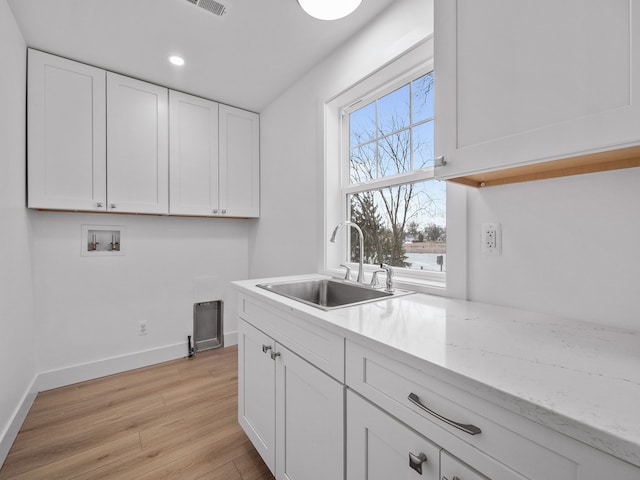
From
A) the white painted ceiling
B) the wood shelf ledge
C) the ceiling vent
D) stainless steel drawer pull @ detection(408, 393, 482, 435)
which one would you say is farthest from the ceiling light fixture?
stainless steel drawer pull @ detection(408, 393, 482, 435)

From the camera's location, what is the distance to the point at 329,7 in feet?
4.99

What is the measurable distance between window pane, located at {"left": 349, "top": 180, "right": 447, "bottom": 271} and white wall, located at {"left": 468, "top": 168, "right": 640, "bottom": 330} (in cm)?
36

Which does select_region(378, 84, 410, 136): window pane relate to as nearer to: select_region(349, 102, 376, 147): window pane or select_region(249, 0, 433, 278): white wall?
select_region(349, 102, 376, 147): window pane

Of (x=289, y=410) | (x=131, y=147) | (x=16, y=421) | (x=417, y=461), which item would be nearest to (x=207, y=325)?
(x=16, y=421)

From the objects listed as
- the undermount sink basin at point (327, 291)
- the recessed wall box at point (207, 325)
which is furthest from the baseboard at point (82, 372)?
the undermount sink basin at point (327, 291)

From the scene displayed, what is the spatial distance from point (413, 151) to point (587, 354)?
→ 50.7 inches

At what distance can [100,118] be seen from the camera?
7.50 ft

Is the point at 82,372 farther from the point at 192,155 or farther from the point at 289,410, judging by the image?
the point at 289,410

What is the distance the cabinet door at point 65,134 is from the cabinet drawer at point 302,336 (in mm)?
1676

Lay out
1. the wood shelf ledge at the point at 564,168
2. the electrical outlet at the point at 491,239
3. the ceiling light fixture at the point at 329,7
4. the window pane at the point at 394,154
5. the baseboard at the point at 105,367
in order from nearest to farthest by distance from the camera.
A: the wood shelf ledge at the point at 564,168
the electrical outlet at the point at 491,239
the ceiling light fixture at the point at 329,7
the window pane at the point at 394,154
the baseboard at the point at 105,367

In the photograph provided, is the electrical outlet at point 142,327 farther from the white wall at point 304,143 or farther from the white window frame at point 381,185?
the white window frame at point 381,185

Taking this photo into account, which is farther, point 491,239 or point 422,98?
point 422,98

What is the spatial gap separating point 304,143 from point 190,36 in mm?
1013

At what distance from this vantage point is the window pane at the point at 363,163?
200cm
